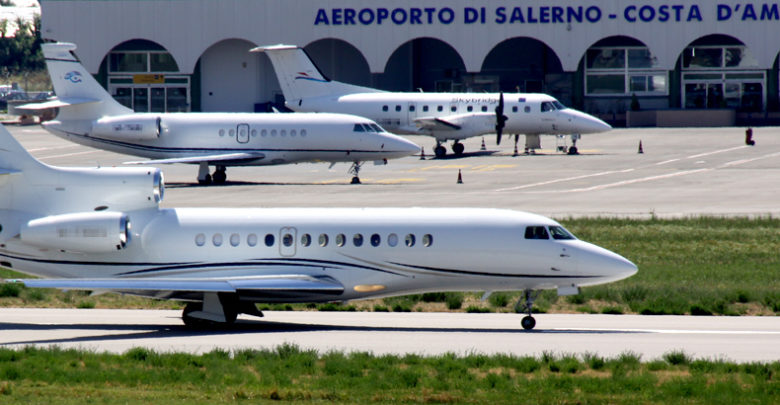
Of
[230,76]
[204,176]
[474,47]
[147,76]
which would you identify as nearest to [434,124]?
[204,176]

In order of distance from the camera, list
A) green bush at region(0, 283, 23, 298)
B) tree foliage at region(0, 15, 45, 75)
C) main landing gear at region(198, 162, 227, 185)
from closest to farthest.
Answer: green bush at region(0, 283, 23, 298)
main landing gear at region(198, 162, 227, 185)
tree foliage at region(0, 15, 45, 75)

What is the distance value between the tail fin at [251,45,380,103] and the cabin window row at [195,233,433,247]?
4534cm

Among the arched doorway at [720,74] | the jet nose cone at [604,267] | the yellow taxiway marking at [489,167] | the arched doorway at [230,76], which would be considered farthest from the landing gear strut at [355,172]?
the arched doorway at [720,74]

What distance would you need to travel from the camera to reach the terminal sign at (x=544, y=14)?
8581 cm

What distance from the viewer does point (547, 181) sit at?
5225cm

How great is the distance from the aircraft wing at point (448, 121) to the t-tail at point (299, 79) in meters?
5.89

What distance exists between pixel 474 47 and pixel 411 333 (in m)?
68.2

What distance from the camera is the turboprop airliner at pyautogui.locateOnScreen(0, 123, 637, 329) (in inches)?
887

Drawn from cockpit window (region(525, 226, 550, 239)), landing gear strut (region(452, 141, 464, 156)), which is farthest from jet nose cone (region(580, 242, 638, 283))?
landing gear strut (region(452, 141, 464, 156))

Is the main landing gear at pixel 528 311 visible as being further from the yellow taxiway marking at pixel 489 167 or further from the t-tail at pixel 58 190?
the yellow taxiway marking at pixel 489 167

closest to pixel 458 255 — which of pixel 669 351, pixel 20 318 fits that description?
pixel 669 351

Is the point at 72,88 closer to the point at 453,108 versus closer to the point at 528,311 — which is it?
the point at 453,108

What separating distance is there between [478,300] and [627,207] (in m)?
16.8

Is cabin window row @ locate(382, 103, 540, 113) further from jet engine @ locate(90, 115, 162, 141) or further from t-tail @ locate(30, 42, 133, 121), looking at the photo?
t-tail @ locate(30, 42, 133, 121)
